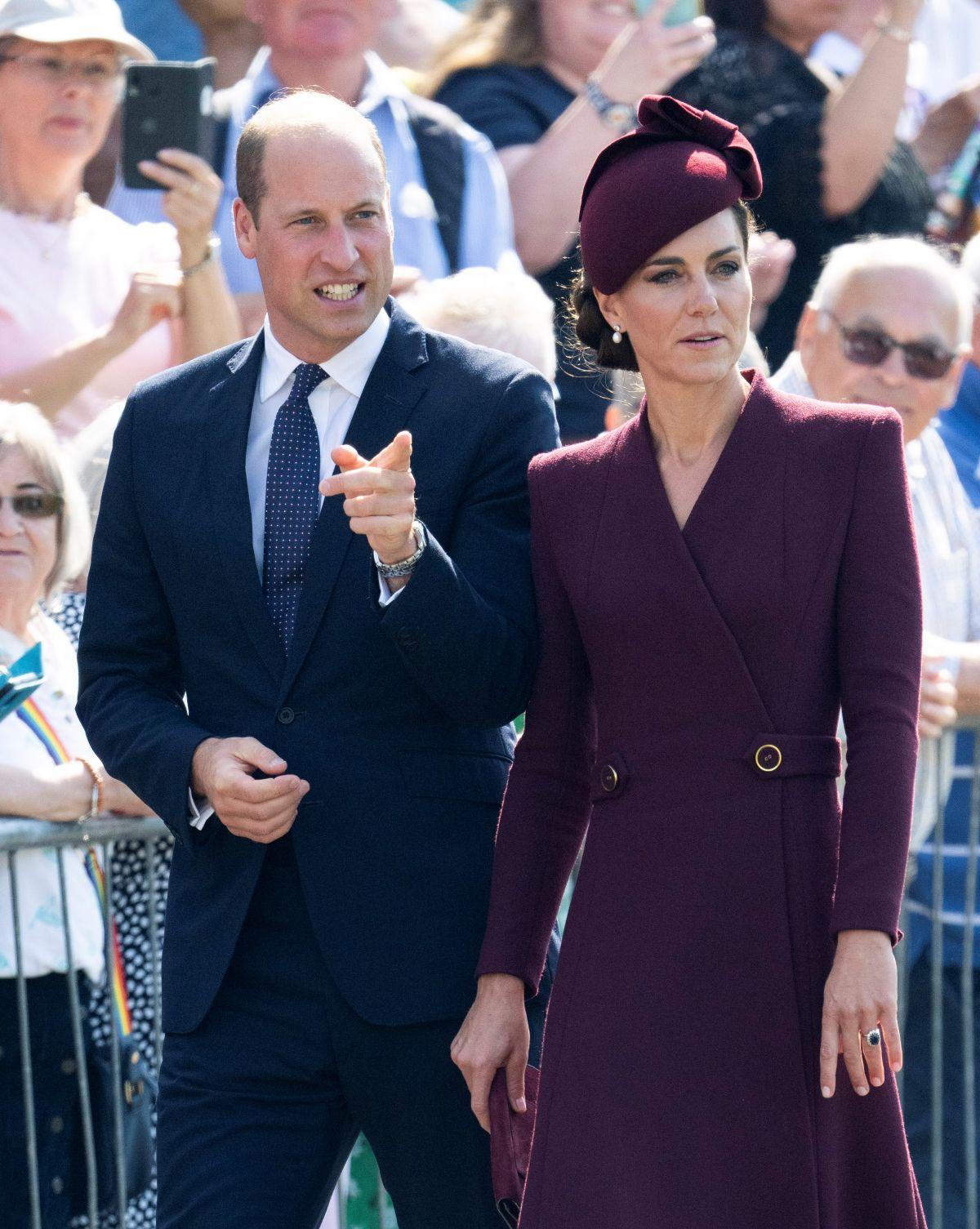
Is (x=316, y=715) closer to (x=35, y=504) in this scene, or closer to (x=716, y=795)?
(x=716, y=795)

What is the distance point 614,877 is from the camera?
9.69 ft

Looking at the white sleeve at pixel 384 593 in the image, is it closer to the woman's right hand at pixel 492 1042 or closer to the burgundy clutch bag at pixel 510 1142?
the woman's right hand at pixel 492 1042

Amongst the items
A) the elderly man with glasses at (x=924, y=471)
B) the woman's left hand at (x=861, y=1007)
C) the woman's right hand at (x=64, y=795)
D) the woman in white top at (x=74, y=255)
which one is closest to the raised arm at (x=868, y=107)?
the elderly man with glasses at (x=924, y=471)

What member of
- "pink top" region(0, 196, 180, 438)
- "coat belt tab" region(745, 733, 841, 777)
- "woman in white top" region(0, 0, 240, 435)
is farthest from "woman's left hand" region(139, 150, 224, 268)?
"coat belt tab" region(745, 733, 841, 777)

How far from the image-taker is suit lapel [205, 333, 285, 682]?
3.20 metres

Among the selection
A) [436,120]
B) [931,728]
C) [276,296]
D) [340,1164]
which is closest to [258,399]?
[276,296]

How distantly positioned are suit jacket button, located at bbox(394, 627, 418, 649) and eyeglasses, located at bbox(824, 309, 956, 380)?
2.31 metres

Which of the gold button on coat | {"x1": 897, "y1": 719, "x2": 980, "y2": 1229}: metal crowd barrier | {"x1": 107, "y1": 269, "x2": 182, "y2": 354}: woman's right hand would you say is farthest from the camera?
{"x1": 107, "y1": 269, "x2": 182, "y2": 354}: woman's right hand

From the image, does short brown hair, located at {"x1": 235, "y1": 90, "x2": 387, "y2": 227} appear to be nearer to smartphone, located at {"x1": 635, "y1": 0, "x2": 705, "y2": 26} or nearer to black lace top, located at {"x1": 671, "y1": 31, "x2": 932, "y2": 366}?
smartphone, located at {"x1": 635, "y1": 0, "x2": 705, "y2": 26}

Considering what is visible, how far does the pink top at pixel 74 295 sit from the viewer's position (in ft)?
16.8

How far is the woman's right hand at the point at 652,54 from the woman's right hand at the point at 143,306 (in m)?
1.40

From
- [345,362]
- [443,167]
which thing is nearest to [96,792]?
[345,362]

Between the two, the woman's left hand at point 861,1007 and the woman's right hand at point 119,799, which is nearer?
the woman's left hand at point 861,1007

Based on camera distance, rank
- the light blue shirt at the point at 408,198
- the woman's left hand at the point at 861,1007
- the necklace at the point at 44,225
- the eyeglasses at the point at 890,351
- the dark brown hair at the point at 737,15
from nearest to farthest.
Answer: the woman's left hand at the point at 861,1007, the eyeglasses at the point at 890,351, the necklace at the point at 44,225, the light blue shirt at the point at 408,198, the dark brown hair at the point at 737,15
